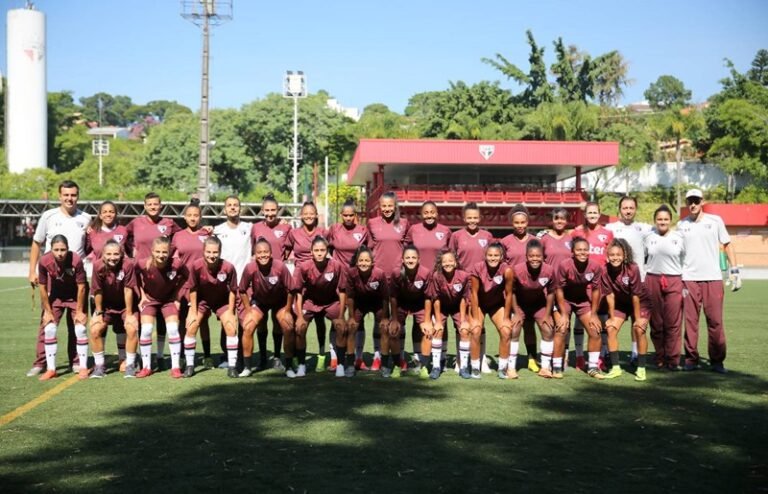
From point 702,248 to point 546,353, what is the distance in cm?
225

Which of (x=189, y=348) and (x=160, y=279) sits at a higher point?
(x=160, y=279)

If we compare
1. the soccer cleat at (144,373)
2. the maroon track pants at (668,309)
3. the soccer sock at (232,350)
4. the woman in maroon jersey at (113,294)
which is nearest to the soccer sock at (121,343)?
the woman in maroon jersey at (113,294)

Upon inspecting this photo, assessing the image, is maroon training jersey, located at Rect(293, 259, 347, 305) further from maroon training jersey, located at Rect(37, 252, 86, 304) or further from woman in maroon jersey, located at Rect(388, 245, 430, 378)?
maroon training jersey, located at Rect(37, 252, 86, 304)

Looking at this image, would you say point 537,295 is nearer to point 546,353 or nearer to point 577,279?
point 577,279

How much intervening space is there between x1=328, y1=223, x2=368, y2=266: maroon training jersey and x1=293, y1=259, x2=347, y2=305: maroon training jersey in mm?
528

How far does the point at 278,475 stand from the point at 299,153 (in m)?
62.1

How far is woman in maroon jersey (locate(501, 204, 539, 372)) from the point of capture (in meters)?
8.80

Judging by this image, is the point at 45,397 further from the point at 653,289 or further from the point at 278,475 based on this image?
the point at 653,289

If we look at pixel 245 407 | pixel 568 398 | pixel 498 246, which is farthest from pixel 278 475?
pixel 498 246

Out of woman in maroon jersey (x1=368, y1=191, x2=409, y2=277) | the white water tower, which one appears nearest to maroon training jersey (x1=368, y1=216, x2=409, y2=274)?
woman in maroon jersey (x1=368, y1=191, x2=409, y2=277)

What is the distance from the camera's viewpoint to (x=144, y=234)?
29.8 ft

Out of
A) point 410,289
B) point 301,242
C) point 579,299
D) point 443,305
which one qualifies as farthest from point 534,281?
point 301,242

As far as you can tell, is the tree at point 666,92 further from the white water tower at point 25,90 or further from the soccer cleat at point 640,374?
the soccer cleat at point 640,374

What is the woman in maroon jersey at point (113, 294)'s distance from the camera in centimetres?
839
